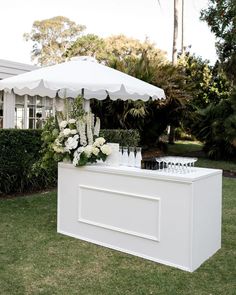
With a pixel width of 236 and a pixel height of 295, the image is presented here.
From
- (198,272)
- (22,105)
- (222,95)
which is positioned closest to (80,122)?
(198,272)

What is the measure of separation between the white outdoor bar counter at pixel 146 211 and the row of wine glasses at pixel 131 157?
191 mm

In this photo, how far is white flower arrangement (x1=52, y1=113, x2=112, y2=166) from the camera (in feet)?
14.8

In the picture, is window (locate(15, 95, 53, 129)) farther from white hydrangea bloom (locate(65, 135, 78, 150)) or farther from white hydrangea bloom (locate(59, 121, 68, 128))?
white hydrangea bloom (locate(65, 135, 78, 150))

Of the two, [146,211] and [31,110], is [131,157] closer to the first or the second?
[146,211]

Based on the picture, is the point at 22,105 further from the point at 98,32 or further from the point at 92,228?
the point at 98,32

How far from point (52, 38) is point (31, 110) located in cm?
2804

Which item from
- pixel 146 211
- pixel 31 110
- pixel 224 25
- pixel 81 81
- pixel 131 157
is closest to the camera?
pixel 146 211

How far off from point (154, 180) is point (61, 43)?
34480 millimetres

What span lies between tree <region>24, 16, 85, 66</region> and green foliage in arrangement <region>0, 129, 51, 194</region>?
29.5 m

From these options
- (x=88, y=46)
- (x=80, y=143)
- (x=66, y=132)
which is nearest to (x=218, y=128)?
(x=80, y=143)

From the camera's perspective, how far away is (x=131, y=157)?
4.46 metres

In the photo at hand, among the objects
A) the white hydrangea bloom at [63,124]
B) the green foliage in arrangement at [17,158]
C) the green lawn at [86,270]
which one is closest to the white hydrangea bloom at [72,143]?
the white hydrangea bloom at [63,124]

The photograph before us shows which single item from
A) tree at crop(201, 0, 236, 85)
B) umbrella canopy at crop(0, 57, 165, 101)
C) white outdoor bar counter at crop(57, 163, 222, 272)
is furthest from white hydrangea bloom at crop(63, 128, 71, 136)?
tree at crop(201, 0, 236, 85)

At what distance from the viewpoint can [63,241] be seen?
14.9 ft
